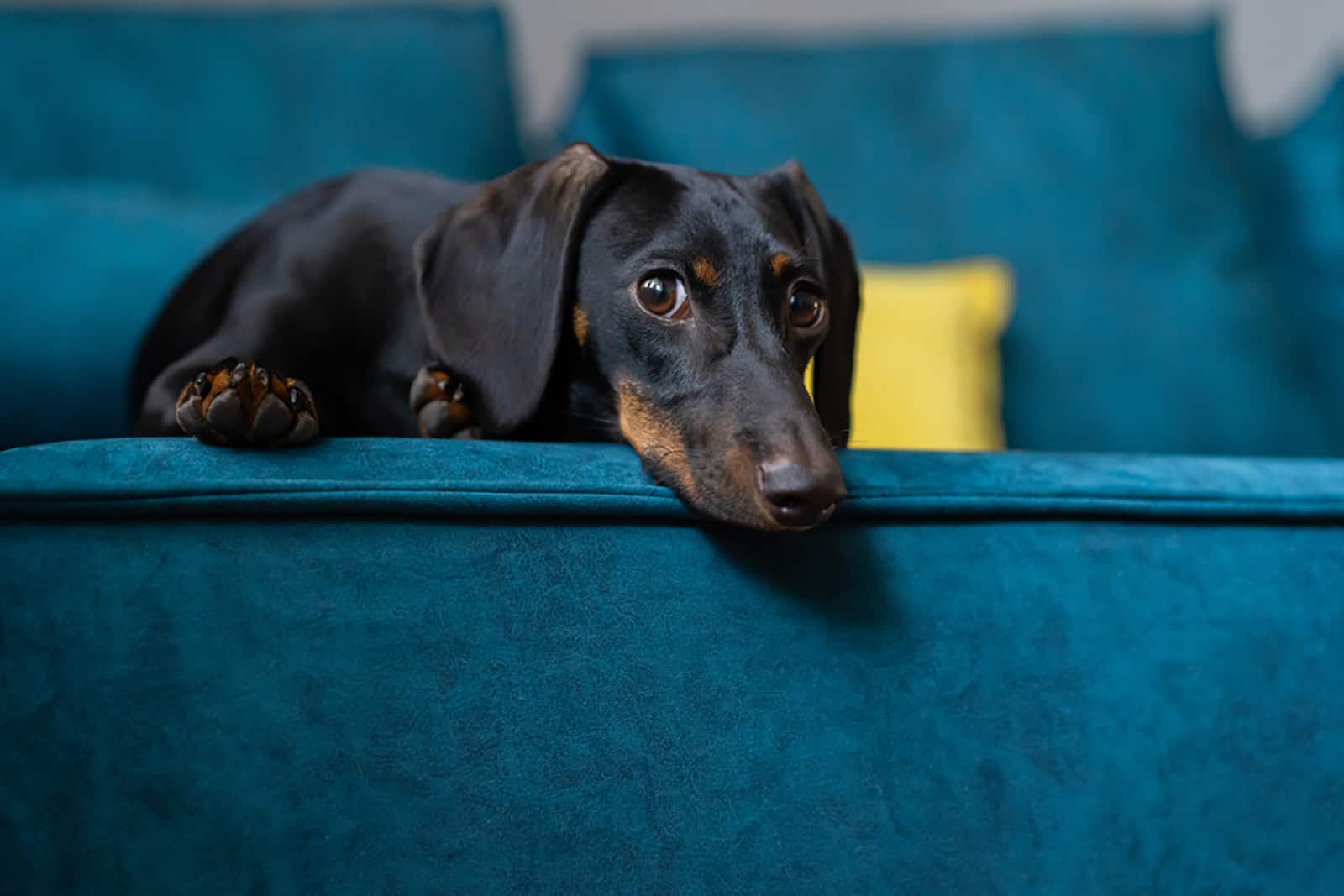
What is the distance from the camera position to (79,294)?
74.6 inches

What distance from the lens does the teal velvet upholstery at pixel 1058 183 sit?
2.38 m

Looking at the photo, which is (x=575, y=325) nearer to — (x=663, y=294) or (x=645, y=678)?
(x=663, y=294)

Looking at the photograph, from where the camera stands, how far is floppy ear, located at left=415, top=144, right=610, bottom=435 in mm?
1330

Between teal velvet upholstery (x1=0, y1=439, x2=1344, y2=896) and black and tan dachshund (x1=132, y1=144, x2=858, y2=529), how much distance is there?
0.28ft

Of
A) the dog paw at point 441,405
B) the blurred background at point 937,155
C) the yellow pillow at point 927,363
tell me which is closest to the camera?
the dog paw at point 441,405

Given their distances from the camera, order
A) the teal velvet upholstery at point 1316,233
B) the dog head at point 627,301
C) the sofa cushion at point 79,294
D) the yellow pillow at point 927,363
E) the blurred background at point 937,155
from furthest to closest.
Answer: the teal velvet upholstery at point 1316,233
the blurred background at point 937,155
the yellow pillow at point 927,363
the sofa cushion at point 79,294
the dog head at point 627,301

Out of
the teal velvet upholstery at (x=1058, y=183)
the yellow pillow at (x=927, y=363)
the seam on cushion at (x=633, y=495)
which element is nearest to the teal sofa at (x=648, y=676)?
the seam on cushion at (x=633, y=495)

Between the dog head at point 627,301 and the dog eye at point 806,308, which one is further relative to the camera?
the dog eye at point 806,308

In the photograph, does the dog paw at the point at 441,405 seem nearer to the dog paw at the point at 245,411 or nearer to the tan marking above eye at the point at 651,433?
the tan marking above eye at the point at 651,433

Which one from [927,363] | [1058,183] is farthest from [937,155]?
[927,363]

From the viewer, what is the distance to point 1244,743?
1.20m

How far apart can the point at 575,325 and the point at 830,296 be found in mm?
336

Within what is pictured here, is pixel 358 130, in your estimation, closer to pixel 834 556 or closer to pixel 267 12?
pixel 267 12

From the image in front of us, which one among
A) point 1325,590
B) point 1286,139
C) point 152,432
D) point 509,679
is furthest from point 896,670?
point 1286,139
